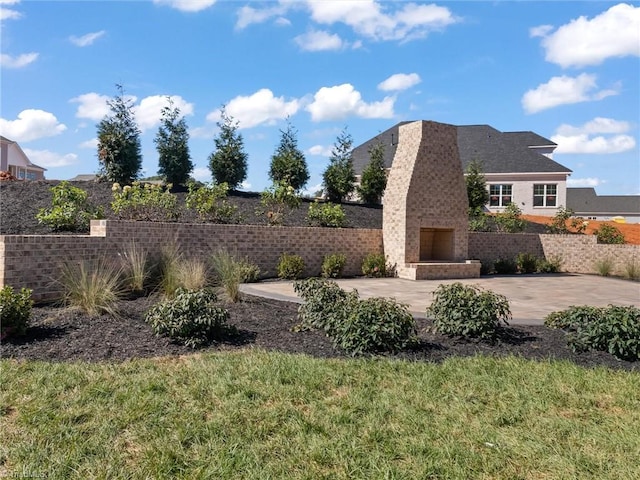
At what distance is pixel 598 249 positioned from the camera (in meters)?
16.9

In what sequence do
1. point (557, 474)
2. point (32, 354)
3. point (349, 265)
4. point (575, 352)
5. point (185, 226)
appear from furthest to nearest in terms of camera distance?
point (349, 265), point (185, 226), point (575, 352), point (32, 354), point (557, 474)

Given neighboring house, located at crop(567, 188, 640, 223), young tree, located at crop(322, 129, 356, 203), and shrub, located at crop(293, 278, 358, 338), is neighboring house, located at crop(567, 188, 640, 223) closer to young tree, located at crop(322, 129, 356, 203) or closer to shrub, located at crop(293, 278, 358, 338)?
young tree, located at crop(322, 129, 356, 203)

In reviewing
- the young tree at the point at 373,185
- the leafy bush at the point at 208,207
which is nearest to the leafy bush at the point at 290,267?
the leafy bush at the point at 208,207

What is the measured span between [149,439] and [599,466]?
2668 mm

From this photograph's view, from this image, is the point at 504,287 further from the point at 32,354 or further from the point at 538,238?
the point at 32,354

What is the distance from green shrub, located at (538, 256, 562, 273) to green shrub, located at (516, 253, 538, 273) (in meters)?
0.22

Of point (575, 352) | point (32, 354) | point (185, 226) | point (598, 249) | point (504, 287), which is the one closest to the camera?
point (32, 354)

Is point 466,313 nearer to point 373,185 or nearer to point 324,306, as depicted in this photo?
point 324,306

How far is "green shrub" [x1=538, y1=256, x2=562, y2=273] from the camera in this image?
1634 cm

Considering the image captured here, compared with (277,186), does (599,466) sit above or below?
below

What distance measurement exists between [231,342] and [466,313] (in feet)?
8.79

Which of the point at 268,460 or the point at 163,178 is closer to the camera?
the point at 268,460

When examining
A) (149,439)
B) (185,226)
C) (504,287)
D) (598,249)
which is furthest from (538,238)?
(149,439)

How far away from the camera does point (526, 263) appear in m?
16.0
